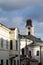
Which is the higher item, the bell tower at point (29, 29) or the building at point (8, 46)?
the bell tower at point (29, 29)

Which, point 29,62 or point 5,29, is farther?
point 29,62

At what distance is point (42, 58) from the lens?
221 ft

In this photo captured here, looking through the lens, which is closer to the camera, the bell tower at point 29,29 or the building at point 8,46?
the building at point 8,46

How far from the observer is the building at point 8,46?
30.7m

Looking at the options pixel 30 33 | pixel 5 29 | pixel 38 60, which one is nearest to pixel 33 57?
pixel 38 60

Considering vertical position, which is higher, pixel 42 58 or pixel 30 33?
pixel 30 33

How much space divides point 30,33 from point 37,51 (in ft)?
65.2

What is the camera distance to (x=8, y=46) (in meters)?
33.6

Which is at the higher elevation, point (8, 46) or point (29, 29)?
point (29, 29)

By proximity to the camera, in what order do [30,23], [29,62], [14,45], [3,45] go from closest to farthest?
[3,45], [14,45], [29,62], [30,23]

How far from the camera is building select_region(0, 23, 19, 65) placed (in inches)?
1209

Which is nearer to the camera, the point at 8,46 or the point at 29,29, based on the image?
the point at 8,46

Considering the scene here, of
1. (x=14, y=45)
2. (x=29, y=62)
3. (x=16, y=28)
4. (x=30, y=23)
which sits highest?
(x=30, y=23)

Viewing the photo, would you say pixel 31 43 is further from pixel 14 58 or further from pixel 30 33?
pixel 14 58
